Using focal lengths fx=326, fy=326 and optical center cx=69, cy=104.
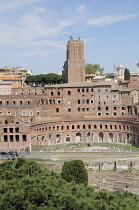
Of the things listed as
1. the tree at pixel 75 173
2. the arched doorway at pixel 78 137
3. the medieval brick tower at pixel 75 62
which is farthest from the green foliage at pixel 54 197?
the medieval brick tower at pixel 75 62

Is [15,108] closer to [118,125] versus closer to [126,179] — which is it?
[118,125]

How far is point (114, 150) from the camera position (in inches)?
2415

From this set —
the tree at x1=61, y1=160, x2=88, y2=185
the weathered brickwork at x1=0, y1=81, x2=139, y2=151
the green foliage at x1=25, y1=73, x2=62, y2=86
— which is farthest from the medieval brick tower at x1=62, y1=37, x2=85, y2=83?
the tree at x1=61, y1=160, x2=88, y2=185

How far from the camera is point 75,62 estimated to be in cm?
8988

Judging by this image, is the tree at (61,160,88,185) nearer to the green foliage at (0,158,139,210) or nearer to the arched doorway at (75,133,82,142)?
the green foliage at (0,158,139,210)

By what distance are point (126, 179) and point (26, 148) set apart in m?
23.8

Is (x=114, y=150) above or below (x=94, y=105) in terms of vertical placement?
below

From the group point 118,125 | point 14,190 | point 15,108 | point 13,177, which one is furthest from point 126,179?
point 15,108

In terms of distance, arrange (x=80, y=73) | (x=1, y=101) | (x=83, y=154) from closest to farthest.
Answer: (x=83, y=154), (x=1, y=101), (x=80, y=73)

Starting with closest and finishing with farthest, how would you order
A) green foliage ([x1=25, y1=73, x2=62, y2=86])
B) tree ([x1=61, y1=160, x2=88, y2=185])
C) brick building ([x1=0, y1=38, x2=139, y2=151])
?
tree ([x1=61, y1=160, x2=88, y2=185]), brick building ([x1=0, y1=38, x2=139, y2=151]), green foliage ([x1=25, y1=73, x2=62, y2=86])

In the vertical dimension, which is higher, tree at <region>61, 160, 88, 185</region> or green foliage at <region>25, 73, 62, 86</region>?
green foliage at <region>25, 73, 62, 86</region>

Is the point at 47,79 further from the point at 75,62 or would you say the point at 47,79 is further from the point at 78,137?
the point at 78,137

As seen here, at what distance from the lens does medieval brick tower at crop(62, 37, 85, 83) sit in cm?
8988

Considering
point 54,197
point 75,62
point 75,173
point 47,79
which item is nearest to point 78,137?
point 75,62
